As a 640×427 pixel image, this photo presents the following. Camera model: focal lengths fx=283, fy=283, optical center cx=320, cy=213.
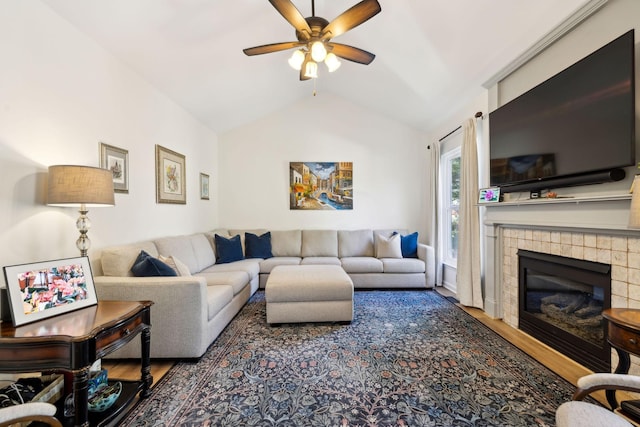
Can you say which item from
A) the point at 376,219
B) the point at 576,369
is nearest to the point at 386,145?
the point at 376,219

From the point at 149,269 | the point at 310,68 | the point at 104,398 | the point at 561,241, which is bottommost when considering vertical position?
the point at 104,398

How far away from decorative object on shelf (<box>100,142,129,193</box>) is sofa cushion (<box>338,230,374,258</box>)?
3.13 m

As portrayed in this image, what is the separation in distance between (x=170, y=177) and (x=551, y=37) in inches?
162

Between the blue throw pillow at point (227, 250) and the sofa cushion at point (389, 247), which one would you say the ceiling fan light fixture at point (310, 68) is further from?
the sofa cushion at point (389, 247)

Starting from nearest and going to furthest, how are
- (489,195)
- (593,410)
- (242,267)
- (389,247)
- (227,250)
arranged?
(593,410) → (489,195) → (242,267) → (227,250) → (389,247)

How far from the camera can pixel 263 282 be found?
14.0 feet

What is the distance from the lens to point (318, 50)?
7.20 feet

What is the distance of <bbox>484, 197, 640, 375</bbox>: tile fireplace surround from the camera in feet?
5.98

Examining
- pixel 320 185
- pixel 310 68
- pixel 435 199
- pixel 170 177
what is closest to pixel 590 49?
pixel 310 68

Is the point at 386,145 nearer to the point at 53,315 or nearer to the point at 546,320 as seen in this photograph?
the point at 546,320

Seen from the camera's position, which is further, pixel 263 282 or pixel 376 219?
pixel 376 219

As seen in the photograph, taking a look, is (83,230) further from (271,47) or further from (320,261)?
(320,261)

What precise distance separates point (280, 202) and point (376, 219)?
1.78 metres

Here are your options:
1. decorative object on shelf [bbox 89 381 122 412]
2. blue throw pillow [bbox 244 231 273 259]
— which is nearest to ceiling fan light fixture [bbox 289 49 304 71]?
decorative object on shelf [bbox 89 381 122 412]
